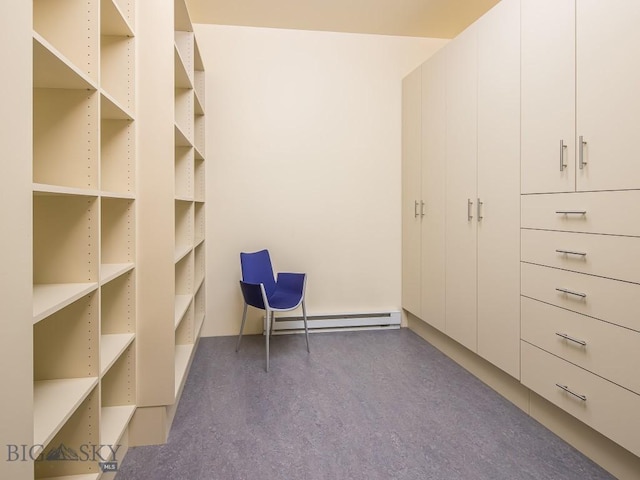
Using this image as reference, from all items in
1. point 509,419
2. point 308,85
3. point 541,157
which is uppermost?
point 308,85

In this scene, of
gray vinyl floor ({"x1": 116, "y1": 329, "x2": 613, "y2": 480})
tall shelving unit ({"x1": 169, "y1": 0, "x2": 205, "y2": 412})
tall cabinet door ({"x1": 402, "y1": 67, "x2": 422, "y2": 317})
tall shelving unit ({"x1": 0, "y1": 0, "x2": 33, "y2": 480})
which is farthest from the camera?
tall cabinet door ({"x1": 402, "y1": 67, "x2": 422, "y2": 317})

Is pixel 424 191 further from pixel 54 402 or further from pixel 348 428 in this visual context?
pixel 54 402

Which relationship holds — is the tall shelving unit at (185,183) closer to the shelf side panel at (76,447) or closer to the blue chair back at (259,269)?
the blue chair back at (259,269)

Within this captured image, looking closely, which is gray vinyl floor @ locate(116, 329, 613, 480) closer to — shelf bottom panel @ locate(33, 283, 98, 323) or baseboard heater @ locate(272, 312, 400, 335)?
baseboard heater @ locate(272, 312, 400, 335)

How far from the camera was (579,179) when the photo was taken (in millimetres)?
1775

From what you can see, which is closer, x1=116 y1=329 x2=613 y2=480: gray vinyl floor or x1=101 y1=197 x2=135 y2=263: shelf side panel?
x1=116 y1=329 x2=613 y2=480: gray vinyl floor

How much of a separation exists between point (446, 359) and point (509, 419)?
89cm

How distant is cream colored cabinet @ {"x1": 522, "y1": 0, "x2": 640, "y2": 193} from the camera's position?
5.12 feet

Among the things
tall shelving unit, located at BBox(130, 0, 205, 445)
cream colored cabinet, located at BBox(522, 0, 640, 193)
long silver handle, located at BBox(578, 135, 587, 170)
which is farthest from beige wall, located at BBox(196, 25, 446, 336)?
long silver handle, located at BBox(578, 135, 587, 170)

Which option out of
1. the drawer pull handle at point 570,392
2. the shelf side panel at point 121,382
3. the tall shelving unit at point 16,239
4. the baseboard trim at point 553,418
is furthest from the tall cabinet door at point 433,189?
the tall shelving unit at point 16,239

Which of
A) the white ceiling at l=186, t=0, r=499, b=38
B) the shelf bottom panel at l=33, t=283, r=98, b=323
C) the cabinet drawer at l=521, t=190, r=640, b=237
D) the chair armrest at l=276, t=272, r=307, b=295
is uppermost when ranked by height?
the white ceiling at l=186, t=0, r=499, b=38

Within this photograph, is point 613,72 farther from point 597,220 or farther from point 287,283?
point 287,283

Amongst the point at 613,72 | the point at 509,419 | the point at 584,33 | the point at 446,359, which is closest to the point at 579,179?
the point at 613,72

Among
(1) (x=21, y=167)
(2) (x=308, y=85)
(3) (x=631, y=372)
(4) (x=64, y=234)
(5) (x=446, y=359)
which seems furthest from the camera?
(2) (x=308, y=85)
